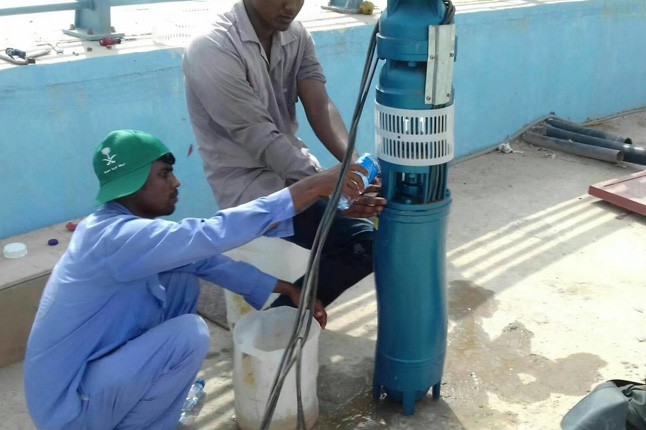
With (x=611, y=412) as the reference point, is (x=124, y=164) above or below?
above

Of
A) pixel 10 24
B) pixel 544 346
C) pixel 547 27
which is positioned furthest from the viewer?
pixel 547 27

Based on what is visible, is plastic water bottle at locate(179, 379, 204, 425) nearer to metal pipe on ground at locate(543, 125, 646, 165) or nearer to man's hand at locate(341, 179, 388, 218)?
man's hand at locate(341, 179, 388, 218)

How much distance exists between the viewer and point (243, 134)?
9.08ft

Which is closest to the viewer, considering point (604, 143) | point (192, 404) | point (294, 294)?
point (294, 294)

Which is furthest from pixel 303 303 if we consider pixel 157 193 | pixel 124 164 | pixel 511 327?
pixel 511 327

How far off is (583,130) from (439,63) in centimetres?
404

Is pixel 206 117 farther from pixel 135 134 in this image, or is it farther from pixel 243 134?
pixel 135 134

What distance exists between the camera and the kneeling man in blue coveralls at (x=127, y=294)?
7.08ft

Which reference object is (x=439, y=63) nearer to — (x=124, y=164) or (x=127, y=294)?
(x=124, y=164)

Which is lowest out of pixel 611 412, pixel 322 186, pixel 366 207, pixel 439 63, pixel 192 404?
pixel 192 404

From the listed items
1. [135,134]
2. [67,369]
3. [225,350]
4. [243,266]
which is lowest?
[225,350]

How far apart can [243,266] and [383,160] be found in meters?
0.63

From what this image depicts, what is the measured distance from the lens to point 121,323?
2342 mm

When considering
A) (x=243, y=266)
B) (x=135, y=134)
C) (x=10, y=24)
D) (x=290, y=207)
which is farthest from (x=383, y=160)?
(x=10, y=24)
